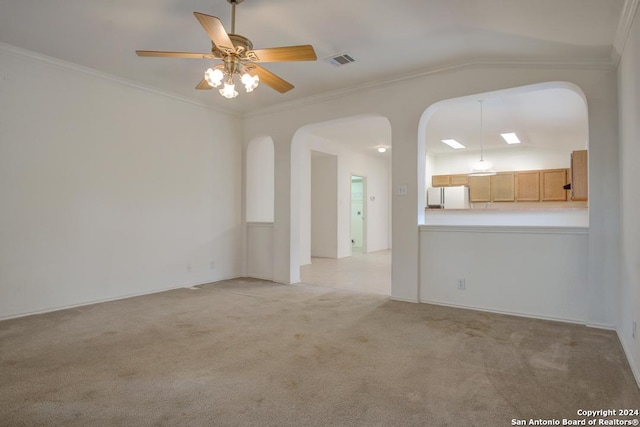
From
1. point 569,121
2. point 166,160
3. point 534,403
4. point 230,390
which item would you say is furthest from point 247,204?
point 569,121

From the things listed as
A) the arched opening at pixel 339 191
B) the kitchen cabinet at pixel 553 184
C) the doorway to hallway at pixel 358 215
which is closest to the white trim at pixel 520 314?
the arched opening at pixel 339 191

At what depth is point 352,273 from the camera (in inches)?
254

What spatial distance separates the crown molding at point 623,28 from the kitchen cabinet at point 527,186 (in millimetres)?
6009

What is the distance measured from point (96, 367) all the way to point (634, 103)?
4.14m

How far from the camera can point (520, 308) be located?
3709mm

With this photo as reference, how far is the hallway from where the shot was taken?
208 inches

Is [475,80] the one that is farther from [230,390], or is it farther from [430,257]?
[230,390]

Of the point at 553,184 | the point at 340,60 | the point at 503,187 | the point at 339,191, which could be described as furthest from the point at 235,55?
the point at 553,184

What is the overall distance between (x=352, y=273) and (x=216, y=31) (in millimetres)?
4852

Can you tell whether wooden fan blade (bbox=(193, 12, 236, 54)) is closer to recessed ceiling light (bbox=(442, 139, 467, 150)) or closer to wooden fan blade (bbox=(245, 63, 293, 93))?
wooden fan blade (bbox=(245, 63, 293, 93))

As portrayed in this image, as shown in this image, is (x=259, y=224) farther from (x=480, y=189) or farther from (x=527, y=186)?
(x=527, y=186)

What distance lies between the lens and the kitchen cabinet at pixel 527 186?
8.62 meters

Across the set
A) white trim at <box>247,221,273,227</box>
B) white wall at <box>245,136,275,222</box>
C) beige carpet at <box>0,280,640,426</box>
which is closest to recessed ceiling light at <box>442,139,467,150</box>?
white wall at <box>245,136,275,222</box>

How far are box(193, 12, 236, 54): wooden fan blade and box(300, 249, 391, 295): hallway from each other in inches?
137
